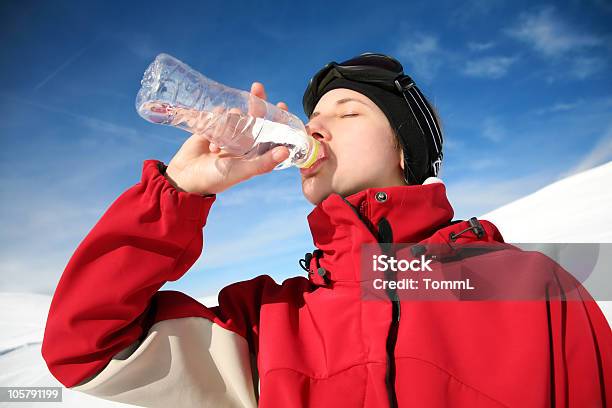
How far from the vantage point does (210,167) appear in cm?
167

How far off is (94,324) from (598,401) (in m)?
1.94

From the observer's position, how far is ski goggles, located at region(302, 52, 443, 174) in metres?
2.50

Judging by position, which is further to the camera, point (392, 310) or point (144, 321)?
point (144, 321)

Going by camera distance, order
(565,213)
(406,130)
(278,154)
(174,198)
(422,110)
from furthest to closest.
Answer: (565,213)
(422,110)
(406,130)
(278,154)
(174,198)

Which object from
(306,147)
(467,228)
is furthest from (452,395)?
(306,147)

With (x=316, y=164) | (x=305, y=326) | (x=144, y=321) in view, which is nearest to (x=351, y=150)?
(x=316, y=164)

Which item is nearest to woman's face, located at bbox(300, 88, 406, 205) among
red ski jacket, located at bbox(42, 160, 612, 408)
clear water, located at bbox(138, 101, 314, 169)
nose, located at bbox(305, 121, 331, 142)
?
nose, located at bbox(305, 121, 331, 142)

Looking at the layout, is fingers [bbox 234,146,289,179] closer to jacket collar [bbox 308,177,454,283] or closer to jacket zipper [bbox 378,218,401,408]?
jacket collar [bbox 308,177,454,283]

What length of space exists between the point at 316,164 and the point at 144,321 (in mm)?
1134

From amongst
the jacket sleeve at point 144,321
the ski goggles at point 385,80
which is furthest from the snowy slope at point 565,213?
the jacket sleeve at point 144,321

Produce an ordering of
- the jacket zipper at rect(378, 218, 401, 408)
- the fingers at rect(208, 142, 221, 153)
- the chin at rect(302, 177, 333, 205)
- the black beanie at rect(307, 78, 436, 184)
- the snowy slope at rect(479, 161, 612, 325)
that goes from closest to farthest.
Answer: the jacket zipper at rect(378, 218, 401, 408) → the fingers at rect(208, 142, 221, 153) → the chin at rect(302, 177, 333, 205) → the black beanie at rect(307, 78, 436, 184) → the snowy slope at rect(479, 161, 612, 325)

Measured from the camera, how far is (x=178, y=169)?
1.75 metres

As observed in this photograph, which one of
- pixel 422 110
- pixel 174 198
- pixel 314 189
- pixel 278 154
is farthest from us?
pixel 422 110

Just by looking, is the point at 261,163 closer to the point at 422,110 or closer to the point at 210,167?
the point at 210,167
